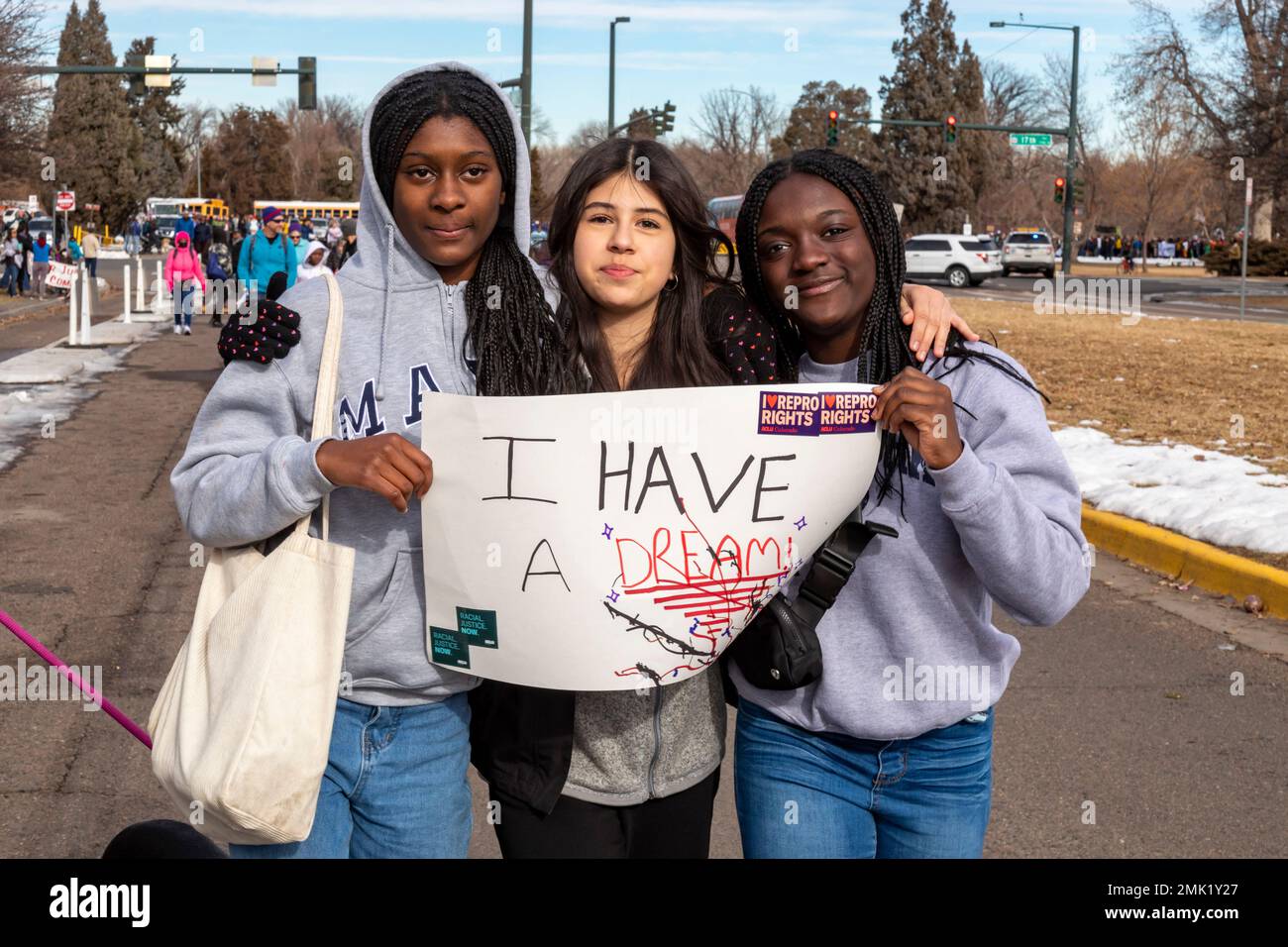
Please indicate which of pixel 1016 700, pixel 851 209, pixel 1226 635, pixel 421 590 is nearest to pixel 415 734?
pixel 421 590

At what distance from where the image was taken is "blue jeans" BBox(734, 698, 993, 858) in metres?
2.58

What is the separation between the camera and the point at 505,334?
2594mm

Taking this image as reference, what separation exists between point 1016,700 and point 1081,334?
59.1ft

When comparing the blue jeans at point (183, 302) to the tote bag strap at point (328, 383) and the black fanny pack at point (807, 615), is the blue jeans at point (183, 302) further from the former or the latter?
the black fanny pack at point (807, 615)

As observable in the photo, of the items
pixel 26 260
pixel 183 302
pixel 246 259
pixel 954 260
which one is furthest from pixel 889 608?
pixel 954 260

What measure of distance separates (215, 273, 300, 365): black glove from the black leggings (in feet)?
2.94

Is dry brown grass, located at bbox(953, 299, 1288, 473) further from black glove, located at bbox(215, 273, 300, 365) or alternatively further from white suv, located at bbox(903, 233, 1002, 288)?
white suv, located at bbox(903, 233, 1002, 288)

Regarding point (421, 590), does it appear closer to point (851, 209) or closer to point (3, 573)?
point (851, 209)

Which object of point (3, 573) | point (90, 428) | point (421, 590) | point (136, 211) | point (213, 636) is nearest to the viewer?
point (213, 636)

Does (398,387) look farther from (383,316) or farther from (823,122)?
(823,122)

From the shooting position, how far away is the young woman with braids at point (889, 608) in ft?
8.27

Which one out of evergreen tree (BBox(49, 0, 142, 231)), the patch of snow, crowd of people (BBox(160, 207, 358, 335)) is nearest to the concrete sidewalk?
the patch of snow

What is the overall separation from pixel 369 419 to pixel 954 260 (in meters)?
45.1

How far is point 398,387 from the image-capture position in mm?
2539
